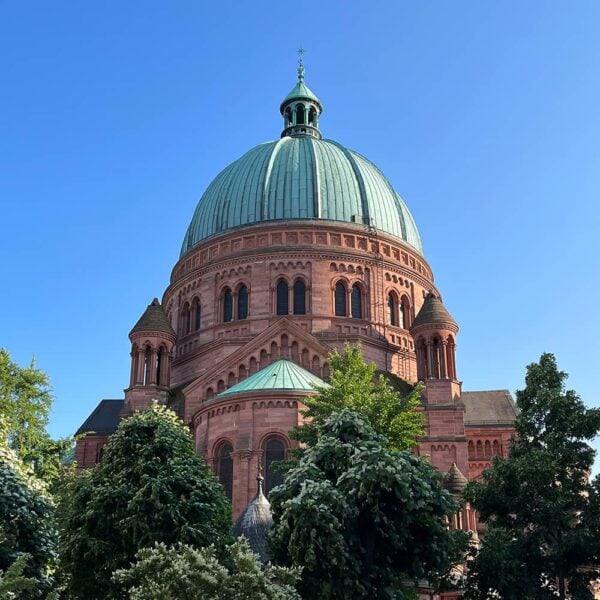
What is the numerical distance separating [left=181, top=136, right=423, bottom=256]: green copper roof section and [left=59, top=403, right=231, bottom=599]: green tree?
27.9 meters

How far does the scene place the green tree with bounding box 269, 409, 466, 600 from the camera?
17.6 meters

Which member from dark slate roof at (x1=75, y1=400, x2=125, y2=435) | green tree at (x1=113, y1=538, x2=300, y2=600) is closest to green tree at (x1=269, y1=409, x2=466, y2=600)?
green tree at (x1=113, y1=538, x2=300, y2=600)

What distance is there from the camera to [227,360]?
132 ft

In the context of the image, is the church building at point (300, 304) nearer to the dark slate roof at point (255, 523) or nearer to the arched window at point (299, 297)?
the arched window at point (299, 297)

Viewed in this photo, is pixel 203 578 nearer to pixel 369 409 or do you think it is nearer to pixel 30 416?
pixel 369 409

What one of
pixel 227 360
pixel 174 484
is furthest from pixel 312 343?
pixel 174 484

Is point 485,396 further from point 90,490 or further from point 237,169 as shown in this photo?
point 90,490

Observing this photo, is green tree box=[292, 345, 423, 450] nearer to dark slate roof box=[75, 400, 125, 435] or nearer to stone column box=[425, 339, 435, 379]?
stone column box=[425, 339, 435, 379]

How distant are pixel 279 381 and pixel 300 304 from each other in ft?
38.3

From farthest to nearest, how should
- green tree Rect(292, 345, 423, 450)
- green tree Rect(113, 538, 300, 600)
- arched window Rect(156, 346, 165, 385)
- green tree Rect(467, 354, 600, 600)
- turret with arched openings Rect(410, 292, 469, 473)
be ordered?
arched window Rect(156, 346, 165, 385), turret with arched openings Rect(410, 292, 469, 473), green tree Rect(292, 345, 423, 450), green tree Rect(467, 354, 600, 600), green tree Rect(113, 538, 300, 600)

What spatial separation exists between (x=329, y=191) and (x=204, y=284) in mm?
9635

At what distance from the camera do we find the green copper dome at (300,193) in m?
49.1

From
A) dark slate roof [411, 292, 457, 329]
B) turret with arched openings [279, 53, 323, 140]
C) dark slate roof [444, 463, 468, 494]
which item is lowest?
dark slate roof [444, 463, 468, 494]

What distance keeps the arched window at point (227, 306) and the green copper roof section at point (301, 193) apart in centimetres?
452
